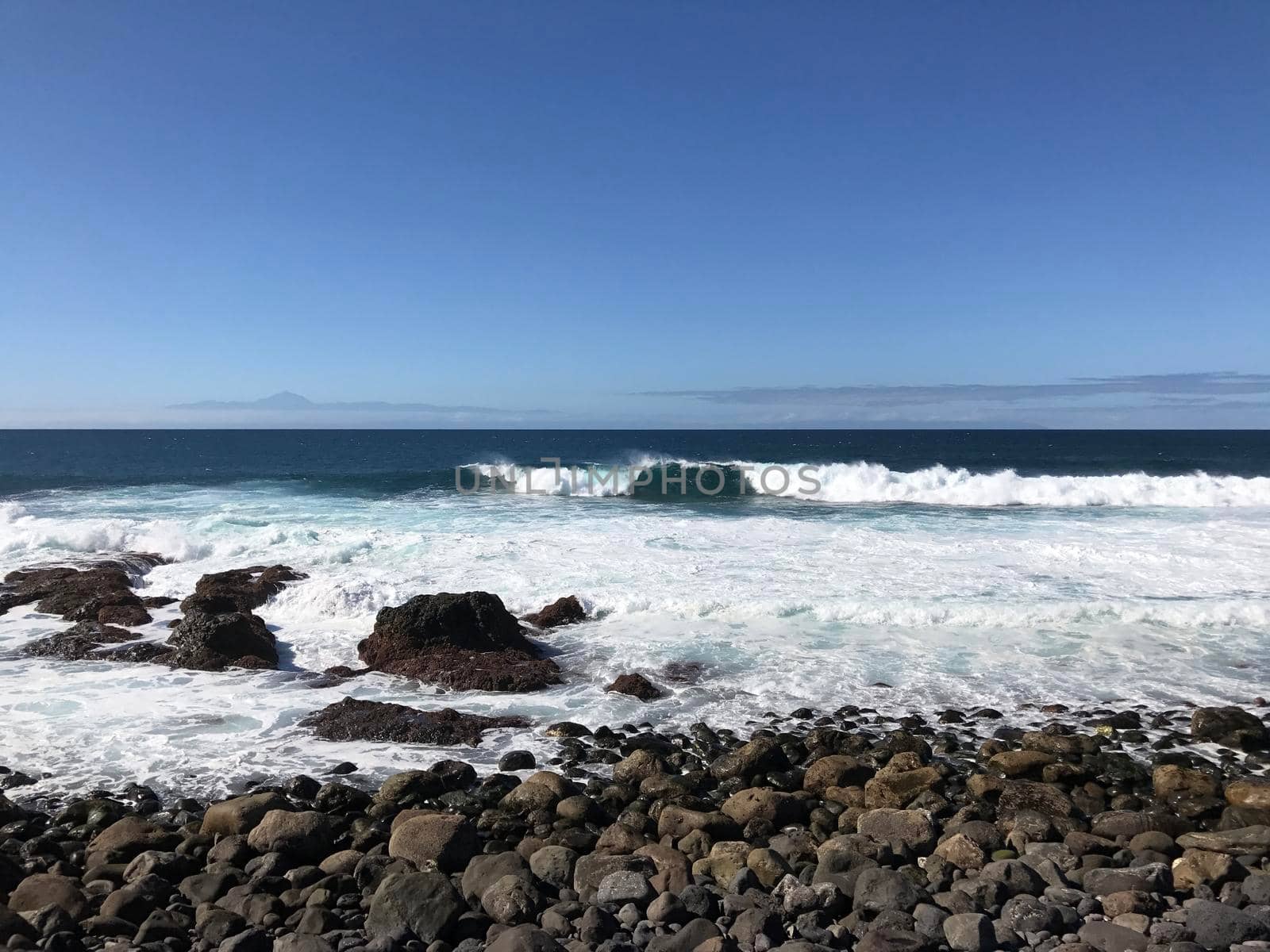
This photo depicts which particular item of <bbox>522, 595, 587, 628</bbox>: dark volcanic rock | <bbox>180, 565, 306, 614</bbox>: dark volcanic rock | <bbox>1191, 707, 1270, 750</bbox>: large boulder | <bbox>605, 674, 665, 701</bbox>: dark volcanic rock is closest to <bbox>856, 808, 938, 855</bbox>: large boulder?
<bbox>605, 674, 665, 701</bbox>: dark volcanic rock

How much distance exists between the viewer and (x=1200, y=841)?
17.0 ft

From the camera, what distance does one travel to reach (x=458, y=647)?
31.7ft

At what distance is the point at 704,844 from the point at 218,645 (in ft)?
22.2

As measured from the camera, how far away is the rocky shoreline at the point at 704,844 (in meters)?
4.33

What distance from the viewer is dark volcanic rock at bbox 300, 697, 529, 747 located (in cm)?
731

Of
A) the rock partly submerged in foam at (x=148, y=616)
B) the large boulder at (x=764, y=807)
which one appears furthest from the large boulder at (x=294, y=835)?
the rock partly submerged in foam at (x=148, y=616)

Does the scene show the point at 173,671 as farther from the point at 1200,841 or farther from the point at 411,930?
the point at 1200,841

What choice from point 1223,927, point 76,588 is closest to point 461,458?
point 76,588

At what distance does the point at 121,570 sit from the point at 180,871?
10995 mm

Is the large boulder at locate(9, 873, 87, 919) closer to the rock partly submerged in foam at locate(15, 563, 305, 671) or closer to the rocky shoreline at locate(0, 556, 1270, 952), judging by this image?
the rocky shoreline at locate(0, 556, 1270, 952)

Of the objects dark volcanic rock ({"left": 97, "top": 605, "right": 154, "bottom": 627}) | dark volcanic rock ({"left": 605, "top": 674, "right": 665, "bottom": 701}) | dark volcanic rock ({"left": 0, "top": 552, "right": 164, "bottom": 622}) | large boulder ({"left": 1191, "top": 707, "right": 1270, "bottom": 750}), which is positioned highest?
dark volcanic rock ({"left": 0, "top": 552, "right": 164, "bottom": 622})

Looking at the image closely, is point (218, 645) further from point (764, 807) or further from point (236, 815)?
point (764, 807)

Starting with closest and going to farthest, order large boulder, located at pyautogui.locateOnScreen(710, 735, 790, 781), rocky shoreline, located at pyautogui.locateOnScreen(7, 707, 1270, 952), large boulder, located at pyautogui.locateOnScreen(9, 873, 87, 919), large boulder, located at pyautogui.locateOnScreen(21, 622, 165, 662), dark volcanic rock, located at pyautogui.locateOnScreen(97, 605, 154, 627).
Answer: rocky shoreline, located at pyautogui.locateOnScreen(7, 707, 1270, 952)
large boulder, located at pyautogui.locateOnScreen(9, 873, 87, 919)
large boulder, located at pyautogui.locateOnScreen(710, 735, 790, 781)
large boulder, located at pyautogui.locateOnScreen(21, 622, 165, 662)
dark volcanic rock, located at pyautogui.locateOnScreen(97, 605, 154, 627)

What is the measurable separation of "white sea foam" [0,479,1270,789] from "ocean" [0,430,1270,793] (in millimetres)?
47
